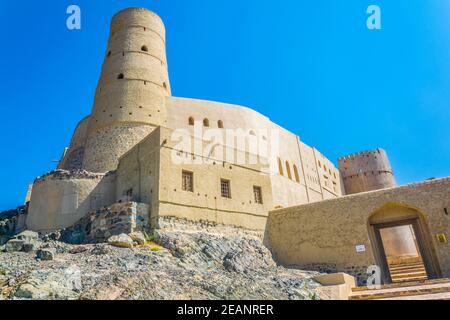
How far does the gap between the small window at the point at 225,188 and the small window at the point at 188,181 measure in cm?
157

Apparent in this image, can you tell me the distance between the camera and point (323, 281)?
1145 cm

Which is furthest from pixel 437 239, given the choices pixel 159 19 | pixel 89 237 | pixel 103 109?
pixel 159 19

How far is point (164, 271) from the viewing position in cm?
881

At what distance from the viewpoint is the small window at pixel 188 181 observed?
13969mm

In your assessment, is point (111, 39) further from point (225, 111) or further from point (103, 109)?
point (225, 111)

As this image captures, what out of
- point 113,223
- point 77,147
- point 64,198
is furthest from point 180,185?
point 77,147

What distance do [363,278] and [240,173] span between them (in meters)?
6.72

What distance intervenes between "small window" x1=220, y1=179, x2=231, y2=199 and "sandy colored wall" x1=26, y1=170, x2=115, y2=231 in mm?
5507

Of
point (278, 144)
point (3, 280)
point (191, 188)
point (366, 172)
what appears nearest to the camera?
point (3, 280)

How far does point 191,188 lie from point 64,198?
247 inches

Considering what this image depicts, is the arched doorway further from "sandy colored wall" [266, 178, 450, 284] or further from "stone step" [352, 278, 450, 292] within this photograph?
"stone step" [352, 278, 450, 292]

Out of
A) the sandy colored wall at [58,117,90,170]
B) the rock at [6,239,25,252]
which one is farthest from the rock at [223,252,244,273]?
the sandy colored wall at [58,117,90,170]

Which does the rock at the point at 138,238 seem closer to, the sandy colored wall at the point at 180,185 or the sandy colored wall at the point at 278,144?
the sandy colored wall at the point at 180,185

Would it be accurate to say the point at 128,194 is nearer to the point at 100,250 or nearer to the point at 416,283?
the point at 100,250
